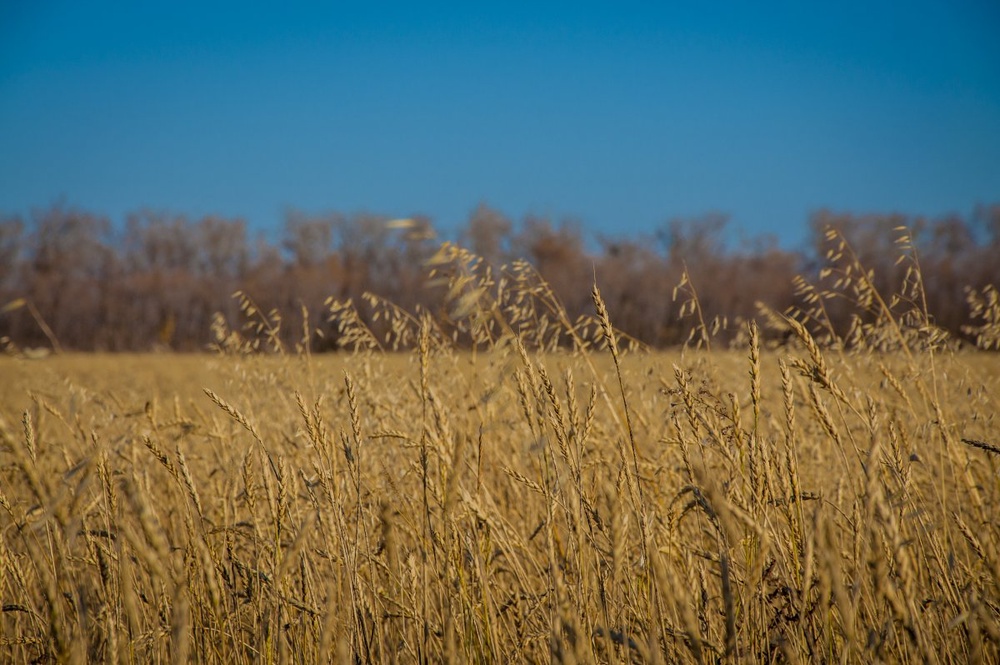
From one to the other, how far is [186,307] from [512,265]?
46439 millimetres

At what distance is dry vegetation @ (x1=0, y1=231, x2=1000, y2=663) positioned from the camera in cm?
124

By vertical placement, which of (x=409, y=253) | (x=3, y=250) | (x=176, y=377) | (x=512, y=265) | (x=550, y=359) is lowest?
(x=176, y=377)

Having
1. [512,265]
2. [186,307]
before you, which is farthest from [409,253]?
[186,307]

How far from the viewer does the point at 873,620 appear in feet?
5.83

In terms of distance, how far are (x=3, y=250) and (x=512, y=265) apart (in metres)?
43.5

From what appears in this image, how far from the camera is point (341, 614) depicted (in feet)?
6.86

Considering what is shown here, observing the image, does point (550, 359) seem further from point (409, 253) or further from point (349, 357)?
point (409, 253)

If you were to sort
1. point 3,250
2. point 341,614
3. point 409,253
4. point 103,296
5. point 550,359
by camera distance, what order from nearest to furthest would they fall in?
point 341,614, point 550,359, point 409,253, point 3,250, point 103,296

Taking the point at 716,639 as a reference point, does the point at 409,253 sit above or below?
above

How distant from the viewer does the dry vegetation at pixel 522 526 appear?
4.07ft

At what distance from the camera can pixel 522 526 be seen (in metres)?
2.79

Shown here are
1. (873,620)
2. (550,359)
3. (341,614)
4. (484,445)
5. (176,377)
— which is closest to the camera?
(873,620)

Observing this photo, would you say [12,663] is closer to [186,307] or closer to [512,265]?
[512,265]

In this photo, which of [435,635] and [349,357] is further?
[349,357]
